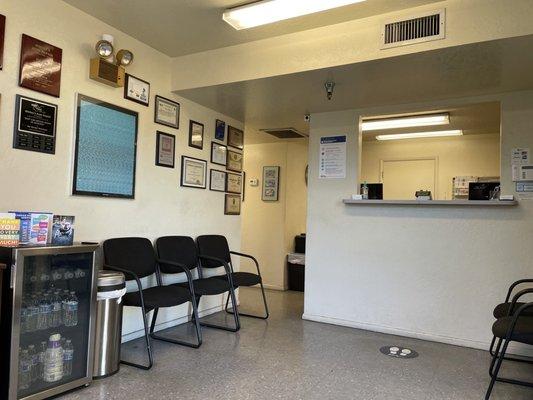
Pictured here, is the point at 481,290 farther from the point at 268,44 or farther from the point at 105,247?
the point at 105,247

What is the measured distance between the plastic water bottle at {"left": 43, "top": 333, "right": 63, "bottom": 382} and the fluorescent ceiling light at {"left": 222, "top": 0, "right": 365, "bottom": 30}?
7.61 feet

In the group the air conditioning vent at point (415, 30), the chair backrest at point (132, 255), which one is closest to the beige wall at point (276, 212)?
the chair backrest at point (132, 255)

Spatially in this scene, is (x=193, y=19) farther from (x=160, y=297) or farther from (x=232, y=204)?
(x=232, y=204)

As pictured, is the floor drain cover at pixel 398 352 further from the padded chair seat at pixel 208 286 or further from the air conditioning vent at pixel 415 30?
the air conditioning vent at pixel 415 30

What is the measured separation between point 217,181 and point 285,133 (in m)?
1.39

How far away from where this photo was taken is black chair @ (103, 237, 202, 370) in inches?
107

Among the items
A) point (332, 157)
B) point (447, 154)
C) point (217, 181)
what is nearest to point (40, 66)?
point (217, 181)

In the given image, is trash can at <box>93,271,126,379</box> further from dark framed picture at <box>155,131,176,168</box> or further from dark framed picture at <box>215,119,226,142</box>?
dark framed picture at <box>215,119,226,142</box>

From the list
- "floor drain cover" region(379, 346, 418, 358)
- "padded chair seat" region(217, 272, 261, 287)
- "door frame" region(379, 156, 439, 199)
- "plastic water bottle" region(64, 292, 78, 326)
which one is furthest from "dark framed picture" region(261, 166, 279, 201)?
"plastic water bottle" region(64, 292, 78, 326)

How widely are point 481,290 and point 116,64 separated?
3552 mm

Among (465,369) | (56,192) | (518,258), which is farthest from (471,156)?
(56,192)

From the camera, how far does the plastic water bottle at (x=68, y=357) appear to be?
7.57ft

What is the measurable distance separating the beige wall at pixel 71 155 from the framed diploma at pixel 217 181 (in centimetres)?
13

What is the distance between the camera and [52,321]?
7.59ft
